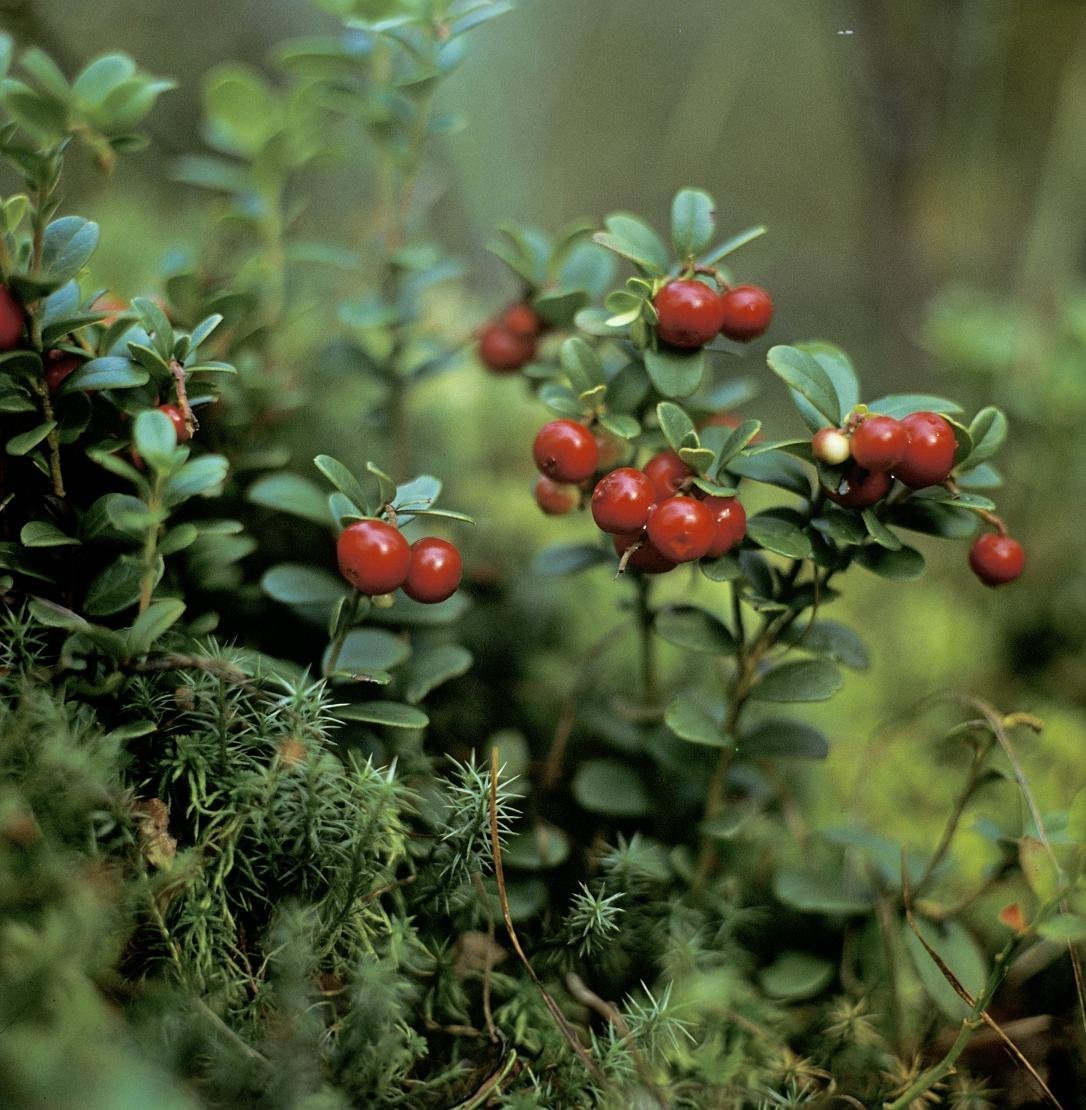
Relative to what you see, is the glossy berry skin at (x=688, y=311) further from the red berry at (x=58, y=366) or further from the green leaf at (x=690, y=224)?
the red berry at (x=58, y=366)

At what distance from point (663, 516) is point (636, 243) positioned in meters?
0.30

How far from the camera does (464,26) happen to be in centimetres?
104

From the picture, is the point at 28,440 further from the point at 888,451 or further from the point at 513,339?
the point at 888,451

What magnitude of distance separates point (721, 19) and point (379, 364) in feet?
8.93

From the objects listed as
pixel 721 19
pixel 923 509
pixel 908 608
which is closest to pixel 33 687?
pixel 923 509

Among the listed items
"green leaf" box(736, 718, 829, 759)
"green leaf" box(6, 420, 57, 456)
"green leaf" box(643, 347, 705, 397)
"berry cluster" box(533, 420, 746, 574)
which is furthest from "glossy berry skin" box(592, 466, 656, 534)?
"green leaf" box(6, 420, 57, 456)

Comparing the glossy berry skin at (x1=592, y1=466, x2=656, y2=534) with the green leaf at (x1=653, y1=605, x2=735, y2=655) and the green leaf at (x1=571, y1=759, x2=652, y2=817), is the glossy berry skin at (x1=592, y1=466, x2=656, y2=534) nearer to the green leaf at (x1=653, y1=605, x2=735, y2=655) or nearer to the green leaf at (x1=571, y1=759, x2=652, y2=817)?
the green leaf at (x1=653, y1=605, x2=735, y2=655)

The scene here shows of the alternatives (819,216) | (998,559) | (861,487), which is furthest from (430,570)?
(819,216)

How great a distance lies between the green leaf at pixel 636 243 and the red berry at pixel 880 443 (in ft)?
0.81

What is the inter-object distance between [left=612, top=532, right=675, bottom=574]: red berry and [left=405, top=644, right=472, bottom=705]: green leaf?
19cm

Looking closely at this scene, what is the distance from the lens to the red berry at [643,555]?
83 cm

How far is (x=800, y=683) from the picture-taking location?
0.91m

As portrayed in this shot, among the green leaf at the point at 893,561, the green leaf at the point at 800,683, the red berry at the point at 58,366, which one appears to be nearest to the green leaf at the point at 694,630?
the green leaf at the point at 800,683

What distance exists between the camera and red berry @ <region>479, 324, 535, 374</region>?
114 centimetres
